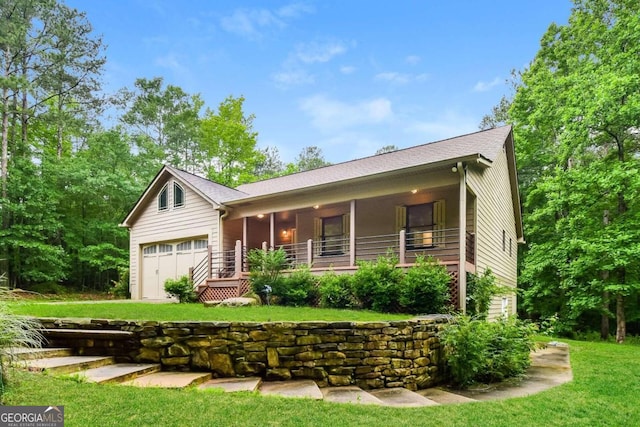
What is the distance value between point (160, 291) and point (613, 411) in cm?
1381

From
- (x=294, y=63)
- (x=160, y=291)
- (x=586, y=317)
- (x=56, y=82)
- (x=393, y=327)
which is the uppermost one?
(x=294, y=63)

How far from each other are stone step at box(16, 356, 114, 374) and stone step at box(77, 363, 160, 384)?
102 mm

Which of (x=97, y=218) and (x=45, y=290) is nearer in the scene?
(x=45, y=290)

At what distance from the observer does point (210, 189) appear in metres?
13.8

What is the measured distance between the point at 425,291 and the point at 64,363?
6.15m

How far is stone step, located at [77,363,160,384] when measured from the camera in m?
4.00

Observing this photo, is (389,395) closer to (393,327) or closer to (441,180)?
(393,327)

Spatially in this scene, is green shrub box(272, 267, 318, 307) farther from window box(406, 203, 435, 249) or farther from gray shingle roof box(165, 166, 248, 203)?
gray shingle roof box(165, 166, 248, 203)

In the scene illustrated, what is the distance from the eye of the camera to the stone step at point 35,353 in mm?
3596

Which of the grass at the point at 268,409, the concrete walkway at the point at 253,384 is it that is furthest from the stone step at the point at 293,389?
the grass at the point at 268,409

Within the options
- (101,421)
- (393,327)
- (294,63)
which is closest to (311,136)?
(294,63)

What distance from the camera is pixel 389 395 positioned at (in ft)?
15.7

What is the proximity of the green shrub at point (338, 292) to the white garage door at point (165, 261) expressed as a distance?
6125mm

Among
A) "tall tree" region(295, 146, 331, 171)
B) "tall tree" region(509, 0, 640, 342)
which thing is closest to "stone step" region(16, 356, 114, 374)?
"tall tree" region(509, 0, 640, 342)
